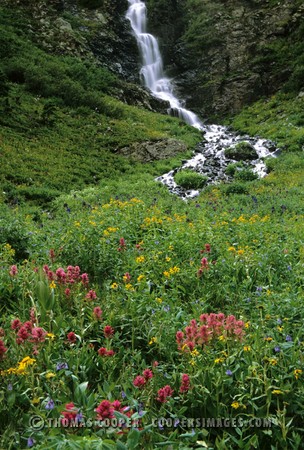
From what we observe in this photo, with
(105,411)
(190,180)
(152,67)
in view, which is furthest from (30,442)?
(152,67)

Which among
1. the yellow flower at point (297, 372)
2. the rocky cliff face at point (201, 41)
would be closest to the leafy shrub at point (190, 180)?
the rocky cliff face at point (201, 41)

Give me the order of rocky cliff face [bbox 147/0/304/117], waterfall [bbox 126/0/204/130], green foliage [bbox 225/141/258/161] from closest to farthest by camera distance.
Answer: green foliage [bbox 225/141/258/161] < rocky cliff face [bbox 147/0/304/117] < waterfall [bbox 126/0/204/130]

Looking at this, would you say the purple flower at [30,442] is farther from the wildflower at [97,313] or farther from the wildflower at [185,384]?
the wildflower at [97,313]

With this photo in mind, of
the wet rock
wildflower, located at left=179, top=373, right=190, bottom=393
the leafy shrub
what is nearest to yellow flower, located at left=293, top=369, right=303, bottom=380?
wildflower, located at left=179, top=373, right=190, bottom=393

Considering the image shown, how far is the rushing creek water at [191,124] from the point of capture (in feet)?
63.4

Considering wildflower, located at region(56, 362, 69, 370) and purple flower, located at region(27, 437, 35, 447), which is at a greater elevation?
purple flower, located at region(27, 437, 35, 447)

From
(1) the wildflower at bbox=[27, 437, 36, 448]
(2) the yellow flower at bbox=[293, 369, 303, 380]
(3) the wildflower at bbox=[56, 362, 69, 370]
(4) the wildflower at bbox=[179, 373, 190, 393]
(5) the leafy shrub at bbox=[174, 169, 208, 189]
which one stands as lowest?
(5) the leafy shrub at bbox=[174, 169, 208, 189]

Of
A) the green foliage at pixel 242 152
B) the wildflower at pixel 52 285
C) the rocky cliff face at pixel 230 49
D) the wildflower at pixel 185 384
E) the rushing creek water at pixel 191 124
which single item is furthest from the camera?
the rocky cliff face at pixel 230 49

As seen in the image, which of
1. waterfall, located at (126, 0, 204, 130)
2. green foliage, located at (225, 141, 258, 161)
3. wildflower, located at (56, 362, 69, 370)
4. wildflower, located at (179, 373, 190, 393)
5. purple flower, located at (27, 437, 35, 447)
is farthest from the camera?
waterfall, located at (126, 0, 204, 130)

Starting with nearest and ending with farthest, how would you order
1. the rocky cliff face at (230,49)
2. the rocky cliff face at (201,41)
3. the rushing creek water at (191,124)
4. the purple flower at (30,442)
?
the purple flower at (30,442), the rushing creek water at (191,124), the rocky cliff face at (201,41), the rocky cliff face at (230,49)

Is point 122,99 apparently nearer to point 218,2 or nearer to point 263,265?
point 218,2

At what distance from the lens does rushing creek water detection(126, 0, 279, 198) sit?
1931 cm

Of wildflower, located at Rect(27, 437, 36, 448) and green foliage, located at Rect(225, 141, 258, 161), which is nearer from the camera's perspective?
wildflower, located at Rect(27, 437, 36, 448)

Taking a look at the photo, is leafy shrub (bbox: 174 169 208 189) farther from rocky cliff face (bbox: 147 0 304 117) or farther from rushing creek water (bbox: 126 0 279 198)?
rocky cliff face (bbox: 147 0 304 117)
